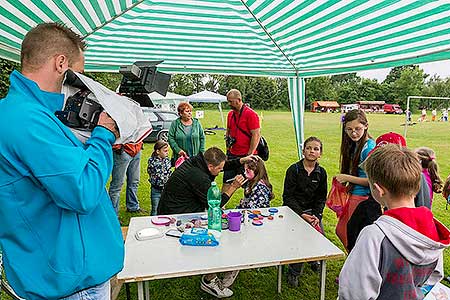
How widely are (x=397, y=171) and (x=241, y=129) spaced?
2.94 metres

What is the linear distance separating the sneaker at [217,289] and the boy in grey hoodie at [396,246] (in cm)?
156

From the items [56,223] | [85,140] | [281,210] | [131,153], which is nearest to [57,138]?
[85,140]

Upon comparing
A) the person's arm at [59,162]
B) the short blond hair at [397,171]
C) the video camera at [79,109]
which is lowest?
the short blond hair at [397,171]

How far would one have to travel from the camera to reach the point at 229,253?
2018 mm

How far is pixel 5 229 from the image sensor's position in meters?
1.05

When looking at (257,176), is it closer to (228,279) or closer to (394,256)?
(228,279)

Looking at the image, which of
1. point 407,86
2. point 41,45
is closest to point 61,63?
point 41,45

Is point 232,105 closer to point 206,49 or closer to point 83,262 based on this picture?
point 206,49

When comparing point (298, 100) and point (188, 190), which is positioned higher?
point (298, 100)

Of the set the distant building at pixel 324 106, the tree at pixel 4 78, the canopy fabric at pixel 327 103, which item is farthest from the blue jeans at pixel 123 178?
the canopy fabric at pixel 327 103

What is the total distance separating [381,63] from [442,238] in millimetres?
2845

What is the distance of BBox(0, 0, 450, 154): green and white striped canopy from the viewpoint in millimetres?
2611

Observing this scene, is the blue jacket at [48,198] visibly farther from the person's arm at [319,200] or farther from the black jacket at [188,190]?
the person's arm at [319,200]

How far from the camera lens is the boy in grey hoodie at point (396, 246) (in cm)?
125
